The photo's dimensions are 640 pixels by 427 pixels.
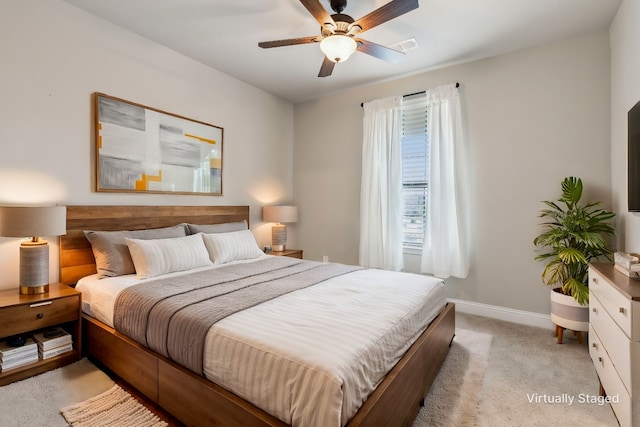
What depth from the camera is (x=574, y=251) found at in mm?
2561

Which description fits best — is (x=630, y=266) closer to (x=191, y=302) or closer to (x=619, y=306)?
(x=619, y=306)

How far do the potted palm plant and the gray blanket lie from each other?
1.85m

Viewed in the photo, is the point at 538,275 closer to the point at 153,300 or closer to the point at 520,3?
the point at 520,3

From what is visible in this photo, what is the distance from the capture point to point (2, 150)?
2316 millimetres

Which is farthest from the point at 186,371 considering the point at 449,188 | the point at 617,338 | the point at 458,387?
the point at 449,188

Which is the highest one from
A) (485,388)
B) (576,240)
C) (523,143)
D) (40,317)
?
(523,143)

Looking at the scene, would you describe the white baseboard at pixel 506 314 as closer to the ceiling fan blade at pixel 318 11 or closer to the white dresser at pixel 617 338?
the white dresser at pixel 617 338

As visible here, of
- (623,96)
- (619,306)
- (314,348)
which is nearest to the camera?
(314,348)

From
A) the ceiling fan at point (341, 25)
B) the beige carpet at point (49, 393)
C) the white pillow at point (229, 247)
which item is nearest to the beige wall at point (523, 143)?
the ceiling fan at point (341, 25)

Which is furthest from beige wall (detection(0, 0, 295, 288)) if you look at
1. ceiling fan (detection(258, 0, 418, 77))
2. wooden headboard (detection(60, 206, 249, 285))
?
ceiling fan (detection(258, 0, 418, 77))

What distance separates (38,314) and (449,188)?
3.77 meters

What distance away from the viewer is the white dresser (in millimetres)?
1462

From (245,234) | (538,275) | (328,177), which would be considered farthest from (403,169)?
(245,234)

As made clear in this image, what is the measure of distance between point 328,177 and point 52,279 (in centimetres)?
325
